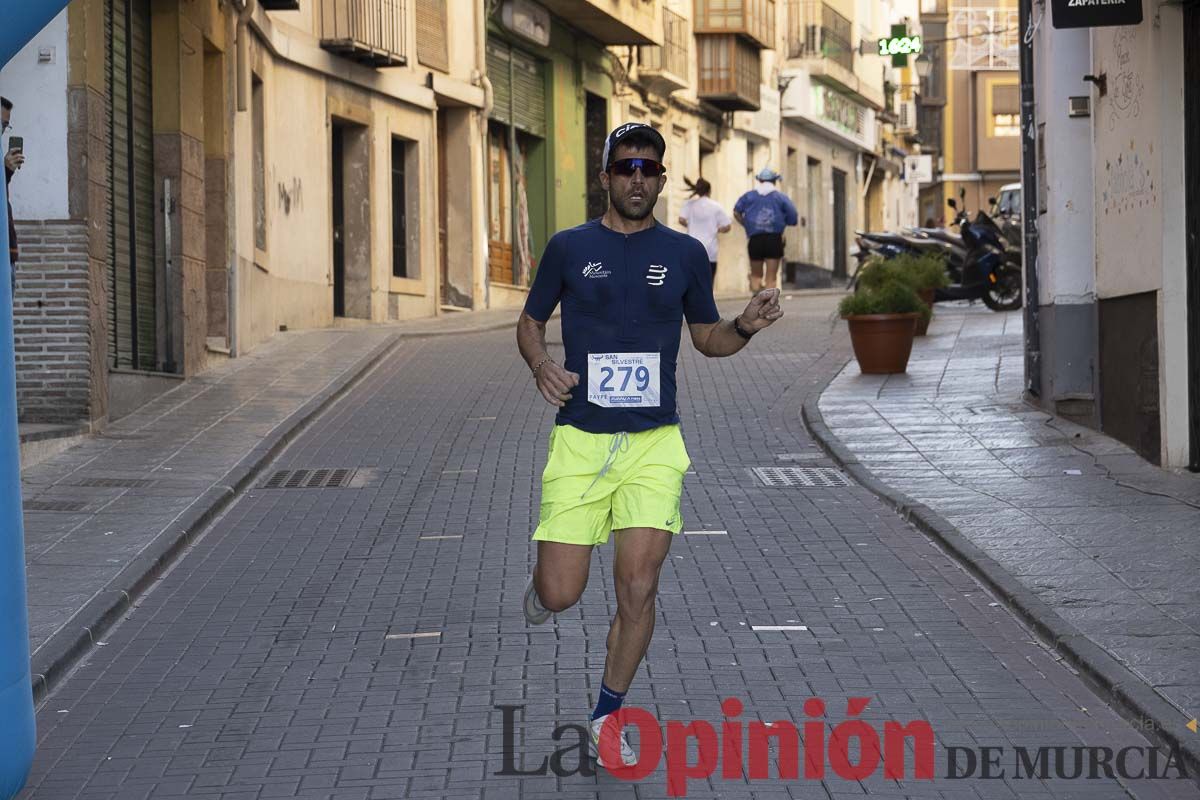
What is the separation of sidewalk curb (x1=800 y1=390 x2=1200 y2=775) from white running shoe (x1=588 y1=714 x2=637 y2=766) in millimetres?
1679

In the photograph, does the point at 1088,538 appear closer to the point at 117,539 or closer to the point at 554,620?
the point at 554,620

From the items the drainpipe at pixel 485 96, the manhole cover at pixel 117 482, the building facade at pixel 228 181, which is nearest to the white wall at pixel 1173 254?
the manhole cover at pixel 117 482

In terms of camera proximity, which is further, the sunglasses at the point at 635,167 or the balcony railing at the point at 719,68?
the balcony railing at the point at 719,68

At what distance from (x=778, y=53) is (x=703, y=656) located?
133ft

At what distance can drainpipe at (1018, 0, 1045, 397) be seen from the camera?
1509cm

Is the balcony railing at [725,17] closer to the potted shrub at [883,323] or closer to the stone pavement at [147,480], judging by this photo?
the stone pavement at [147,480]

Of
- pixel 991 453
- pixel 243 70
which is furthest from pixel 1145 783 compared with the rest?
pixel 243 70

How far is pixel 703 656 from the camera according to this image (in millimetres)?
7191

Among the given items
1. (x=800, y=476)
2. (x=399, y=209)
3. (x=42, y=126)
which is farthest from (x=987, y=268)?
(x=42, y=126)

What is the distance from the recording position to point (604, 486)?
19.2 feet

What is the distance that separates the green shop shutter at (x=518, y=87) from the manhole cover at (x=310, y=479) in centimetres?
1794

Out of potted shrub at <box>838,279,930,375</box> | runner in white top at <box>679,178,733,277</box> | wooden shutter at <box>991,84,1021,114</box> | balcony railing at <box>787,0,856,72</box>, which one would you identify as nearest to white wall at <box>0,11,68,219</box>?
potted shrub at <box>838,279,930,375</box>

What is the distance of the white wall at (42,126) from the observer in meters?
13.5

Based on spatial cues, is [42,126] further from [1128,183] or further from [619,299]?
[619,299]
